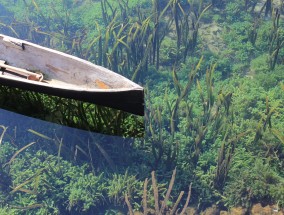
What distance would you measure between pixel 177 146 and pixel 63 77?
142 cm

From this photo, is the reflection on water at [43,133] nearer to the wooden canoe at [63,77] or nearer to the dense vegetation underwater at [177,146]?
the dense vegetation underwater at [177,146]

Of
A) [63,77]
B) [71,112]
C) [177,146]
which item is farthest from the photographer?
[63,77]

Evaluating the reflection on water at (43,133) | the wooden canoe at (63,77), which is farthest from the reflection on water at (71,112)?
the wooden canoe at (63,77)

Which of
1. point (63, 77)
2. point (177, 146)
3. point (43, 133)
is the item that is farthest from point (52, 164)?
point (177, 146)

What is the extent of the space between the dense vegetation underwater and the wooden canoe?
16.9 inches

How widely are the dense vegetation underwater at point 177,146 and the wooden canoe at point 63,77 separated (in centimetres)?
43

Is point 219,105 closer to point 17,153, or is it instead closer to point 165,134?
point 165,134

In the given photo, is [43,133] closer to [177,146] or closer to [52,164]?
[52,164]

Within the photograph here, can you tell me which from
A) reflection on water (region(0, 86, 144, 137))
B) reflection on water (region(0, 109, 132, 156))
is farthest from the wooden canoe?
reflection on water (region(0, 109, 132, 156))

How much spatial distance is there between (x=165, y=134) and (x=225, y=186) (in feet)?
2.66

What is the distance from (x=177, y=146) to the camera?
3828mm

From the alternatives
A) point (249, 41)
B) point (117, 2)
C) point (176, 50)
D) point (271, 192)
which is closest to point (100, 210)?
point (271, 192)

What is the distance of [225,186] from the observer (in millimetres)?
3691

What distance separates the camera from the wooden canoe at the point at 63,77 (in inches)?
140
